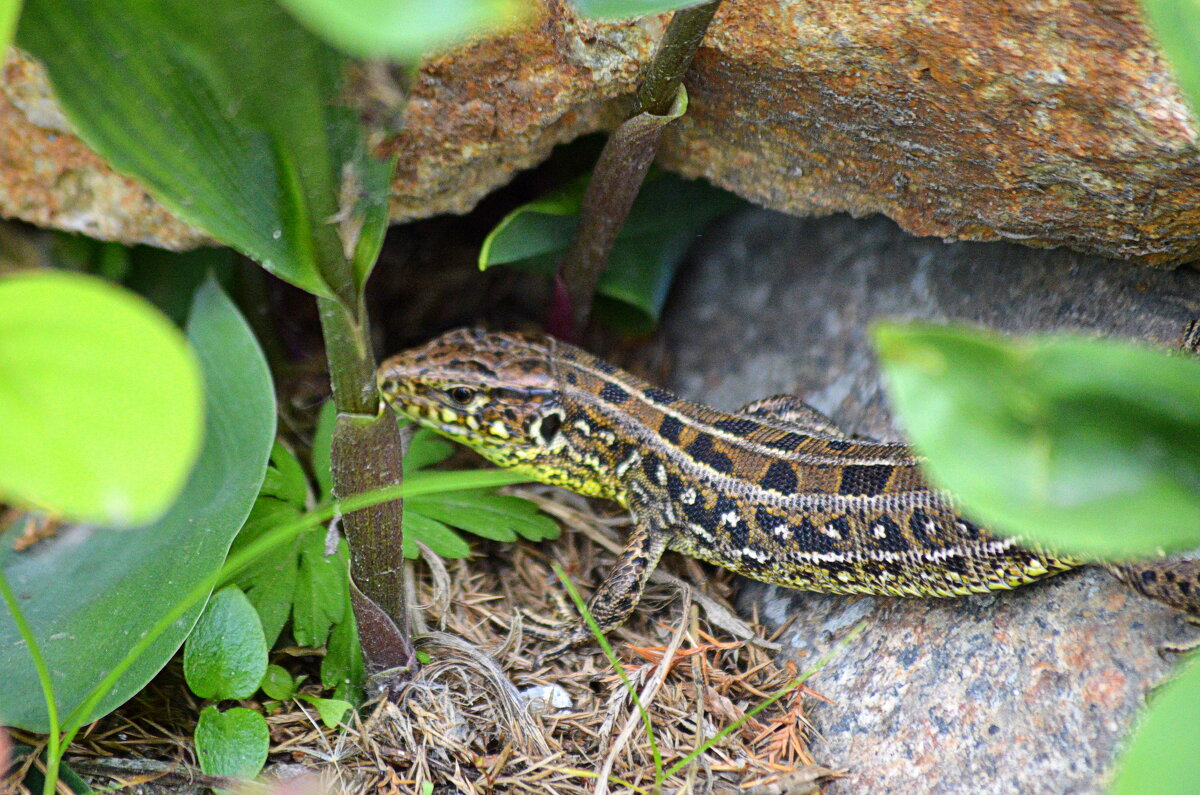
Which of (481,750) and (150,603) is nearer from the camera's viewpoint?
(150,603)

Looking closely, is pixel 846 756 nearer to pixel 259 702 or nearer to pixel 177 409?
pixel 259 702

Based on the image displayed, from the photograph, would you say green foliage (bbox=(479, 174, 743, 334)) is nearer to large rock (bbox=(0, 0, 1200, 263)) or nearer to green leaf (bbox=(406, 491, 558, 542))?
large rock (bbox=(0, 0, 1200, 263))

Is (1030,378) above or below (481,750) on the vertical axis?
above

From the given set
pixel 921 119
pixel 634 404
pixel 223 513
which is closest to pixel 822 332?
pixel 634 404

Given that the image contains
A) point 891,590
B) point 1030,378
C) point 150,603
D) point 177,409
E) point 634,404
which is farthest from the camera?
point 634,404

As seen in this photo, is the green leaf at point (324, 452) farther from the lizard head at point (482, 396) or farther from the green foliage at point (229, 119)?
the green foliage at point (229, 119)

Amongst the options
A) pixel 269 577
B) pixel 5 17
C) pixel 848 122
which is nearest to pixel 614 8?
pixel 5 17

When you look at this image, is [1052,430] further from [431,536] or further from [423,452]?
[423,452]
